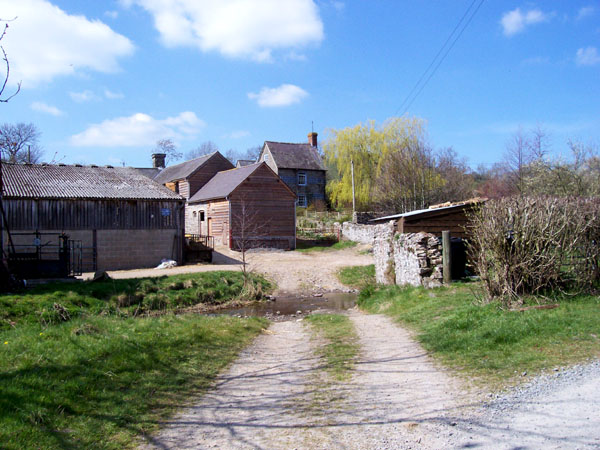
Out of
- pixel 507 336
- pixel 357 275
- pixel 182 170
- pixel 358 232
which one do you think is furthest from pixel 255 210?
pixel 507 336

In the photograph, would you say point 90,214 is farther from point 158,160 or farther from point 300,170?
point 158,160

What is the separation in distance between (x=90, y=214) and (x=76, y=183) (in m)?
2.42

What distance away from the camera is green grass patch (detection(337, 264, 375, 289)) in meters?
24.5

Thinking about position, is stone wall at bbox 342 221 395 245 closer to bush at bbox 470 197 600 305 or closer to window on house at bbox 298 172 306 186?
window on house at bbox 298 172 306 186

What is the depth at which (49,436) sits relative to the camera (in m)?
4.50

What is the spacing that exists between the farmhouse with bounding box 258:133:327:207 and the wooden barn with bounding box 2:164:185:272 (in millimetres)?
21433

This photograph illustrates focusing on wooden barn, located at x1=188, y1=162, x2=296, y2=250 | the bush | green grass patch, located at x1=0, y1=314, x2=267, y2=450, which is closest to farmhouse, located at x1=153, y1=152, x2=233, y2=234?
wooden barn, located at x1=188, y1=162, x2=296, y2=250

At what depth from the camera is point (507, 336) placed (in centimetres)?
744

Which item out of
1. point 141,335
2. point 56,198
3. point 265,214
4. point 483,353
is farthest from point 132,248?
point 483,353

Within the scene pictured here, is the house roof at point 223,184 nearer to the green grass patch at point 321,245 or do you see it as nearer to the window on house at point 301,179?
the green grass patch at point 321,245

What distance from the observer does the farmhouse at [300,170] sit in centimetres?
4941

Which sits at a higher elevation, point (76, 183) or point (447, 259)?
point (76, 183)

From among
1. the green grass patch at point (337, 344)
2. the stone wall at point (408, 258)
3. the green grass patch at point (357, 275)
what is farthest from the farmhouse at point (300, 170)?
the green grass patch at point (337, 344)

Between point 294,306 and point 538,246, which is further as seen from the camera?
point 294,306
